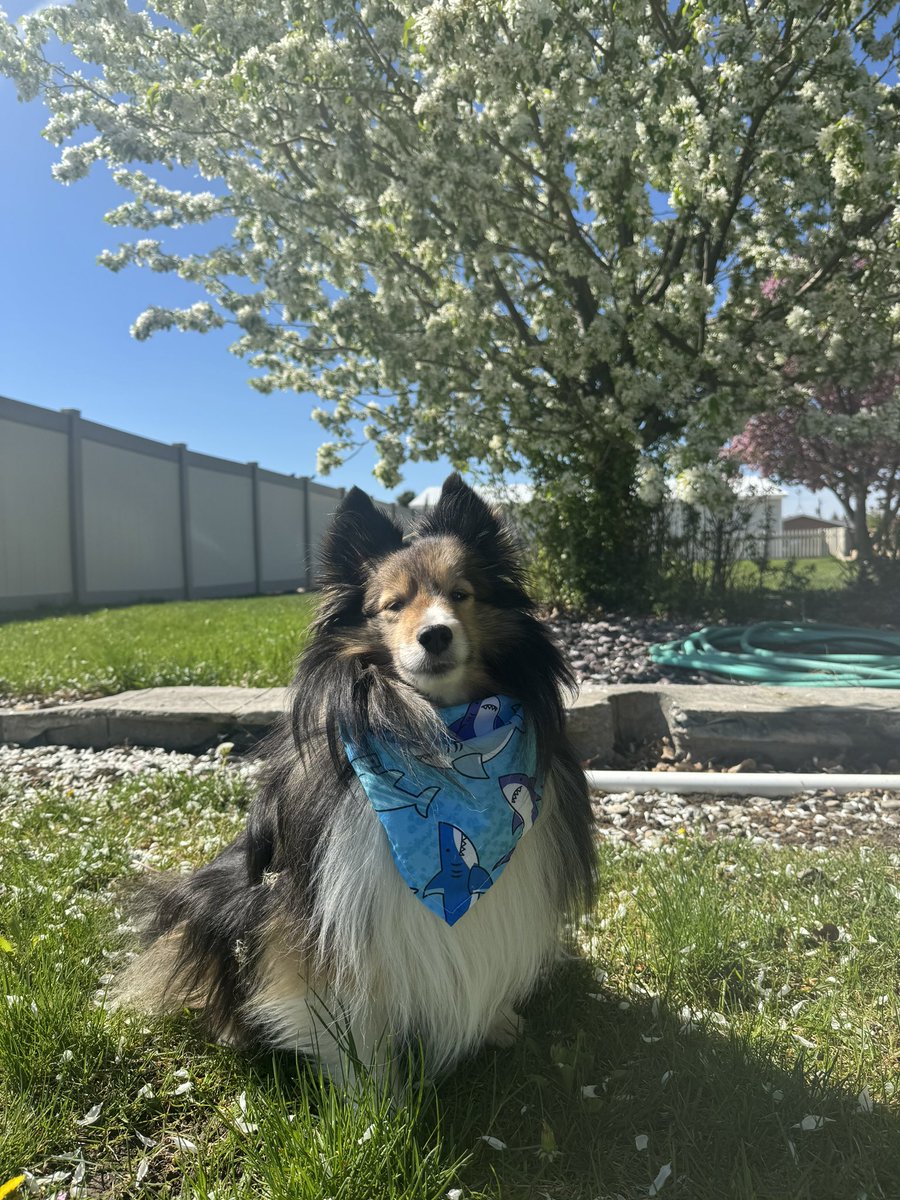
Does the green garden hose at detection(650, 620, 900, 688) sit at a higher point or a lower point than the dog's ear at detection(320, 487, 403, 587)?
lower

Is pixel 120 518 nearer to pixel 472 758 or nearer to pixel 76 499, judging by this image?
pixel 76 499

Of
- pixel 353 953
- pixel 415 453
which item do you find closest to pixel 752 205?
pixel 415 453

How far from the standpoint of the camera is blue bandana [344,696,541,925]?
1752 millimetres

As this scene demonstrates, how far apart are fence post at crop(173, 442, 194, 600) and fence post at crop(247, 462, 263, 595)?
10.2 feet

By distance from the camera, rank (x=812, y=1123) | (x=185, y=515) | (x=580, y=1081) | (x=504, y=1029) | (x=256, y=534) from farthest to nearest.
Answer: (x=256, y=534), (x=185, y=515), (x=504, y=1029), (x=580, y=1081), (x=812, y=1123)

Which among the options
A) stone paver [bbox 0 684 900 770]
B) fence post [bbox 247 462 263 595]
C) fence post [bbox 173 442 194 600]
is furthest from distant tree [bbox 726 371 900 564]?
fence post [bbox 247 462 263 595]

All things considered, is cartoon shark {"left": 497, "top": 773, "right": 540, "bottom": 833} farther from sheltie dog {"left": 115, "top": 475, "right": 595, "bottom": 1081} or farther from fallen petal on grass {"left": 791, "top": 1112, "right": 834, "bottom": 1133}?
fallen petal on grass {"left": 791, "top": 1112, "right": 834, "bottom": 1133}

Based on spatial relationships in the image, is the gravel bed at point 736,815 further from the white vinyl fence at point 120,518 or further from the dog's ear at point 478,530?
the white vinyl fence at point 120,518

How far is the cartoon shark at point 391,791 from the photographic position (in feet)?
5.80

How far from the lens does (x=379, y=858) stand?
5.77 feet

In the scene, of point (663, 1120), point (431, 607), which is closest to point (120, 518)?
point (431, 607)

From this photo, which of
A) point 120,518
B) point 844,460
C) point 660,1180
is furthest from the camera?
point 120,518

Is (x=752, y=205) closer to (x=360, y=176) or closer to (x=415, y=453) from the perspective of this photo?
(x=360, y=176)

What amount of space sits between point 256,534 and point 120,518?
227 inches
